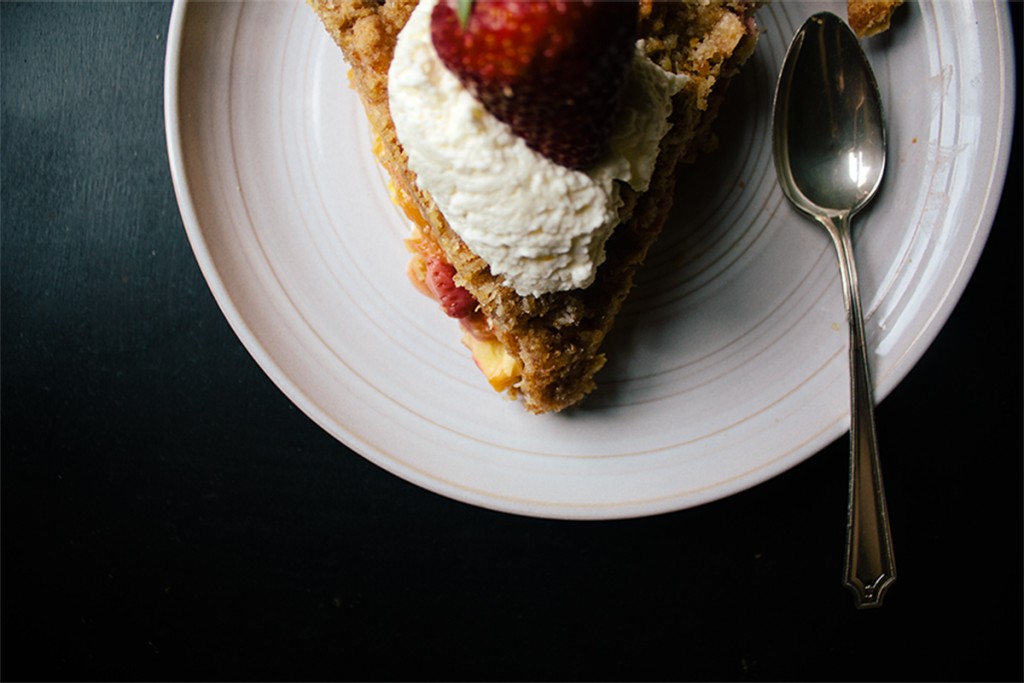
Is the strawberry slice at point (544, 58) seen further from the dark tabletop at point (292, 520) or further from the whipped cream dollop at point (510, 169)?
the dark tabletop at point (292, 520)

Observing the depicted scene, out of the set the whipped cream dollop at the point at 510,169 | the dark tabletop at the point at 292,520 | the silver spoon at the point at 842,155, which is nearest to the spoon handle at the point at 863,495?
the silver spoon at the point at 842,155

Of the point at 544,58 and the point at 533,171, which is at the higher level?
the point at 544,58

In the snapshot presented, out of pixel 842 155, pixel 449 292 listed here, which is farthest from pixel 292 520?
pixel 842 155

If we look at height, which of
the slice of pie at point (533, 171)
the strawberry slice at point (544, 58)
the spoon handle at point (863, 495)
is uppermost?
the strawberry slice at point (544, 58)

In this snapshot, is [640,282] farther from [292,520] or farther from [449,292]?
[292,520]

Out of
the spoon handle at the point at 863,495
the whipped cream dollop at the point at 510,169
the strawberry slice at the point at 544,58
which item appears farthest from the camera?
the spoon handle at the point at 863,495

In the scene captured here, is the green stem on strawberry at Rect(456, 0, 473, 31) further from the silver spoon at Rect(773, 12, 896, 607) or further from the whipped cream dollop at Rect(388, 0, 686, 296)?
the silver spoon at Rect(773, 12, 896, 607)

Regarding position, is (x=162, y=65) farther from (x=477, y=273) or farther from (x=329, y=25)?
(x=477, y=273)
